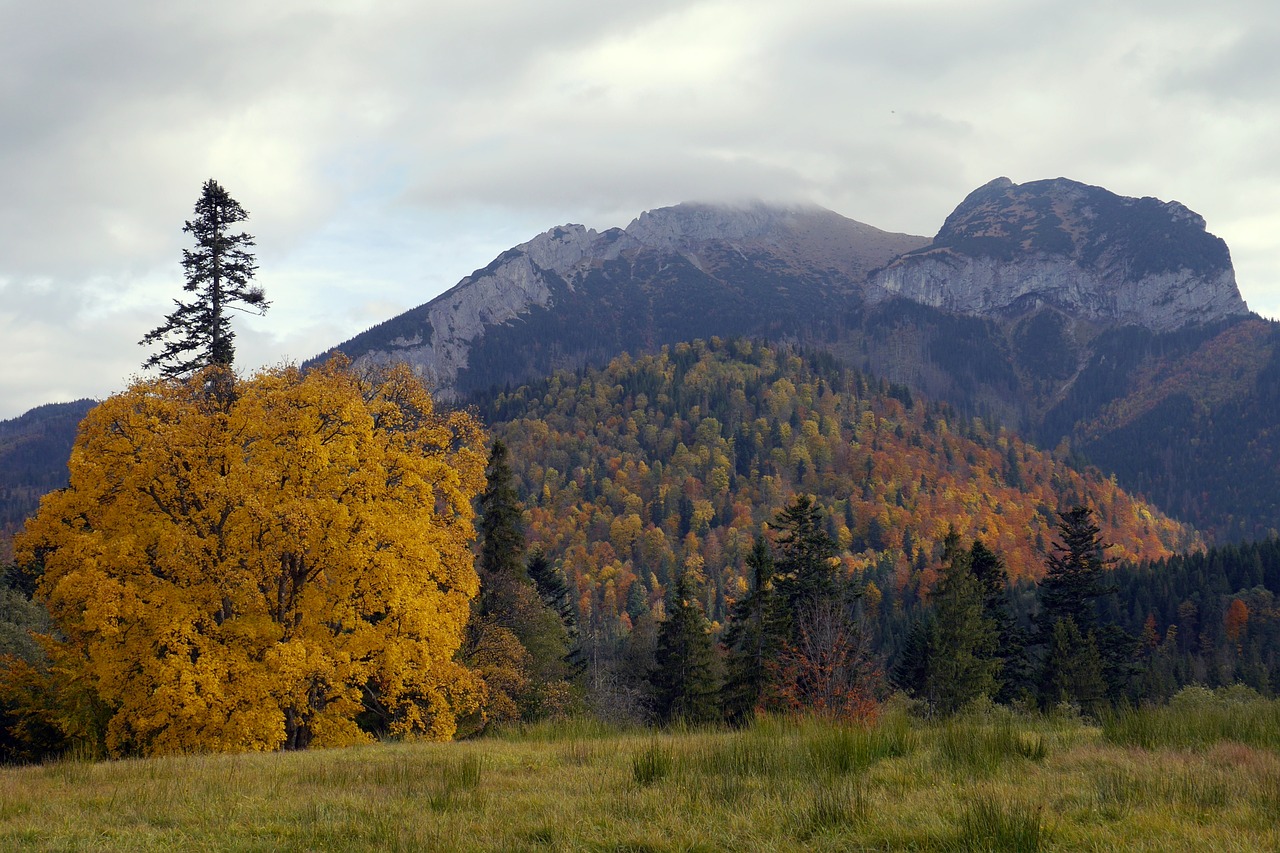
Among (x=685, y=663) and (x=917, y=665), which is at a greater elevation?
(x=685, y=663)

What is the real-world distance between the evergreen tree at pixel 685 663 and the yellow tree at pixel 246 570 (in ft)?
88.7

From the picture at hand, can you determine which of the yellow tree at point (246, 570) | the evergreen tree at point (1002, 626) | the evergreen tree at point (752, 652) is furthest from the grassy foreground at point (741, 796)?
the evergreen tree at point (1002, 626)

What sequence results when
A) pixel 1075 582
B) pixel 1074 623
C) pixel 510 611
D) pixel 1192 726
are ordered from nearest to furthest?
pixel 1192 726 → pixel 510 611 → pixel 1074 623 → pixel 1075 582

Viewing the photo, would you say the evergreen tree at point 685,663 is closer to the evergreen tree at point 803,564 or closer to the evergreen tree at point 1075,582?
the evergreen tree at point 803,564

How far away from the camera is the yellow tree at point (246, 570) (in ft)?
69.2

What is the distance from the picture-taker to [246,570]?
74.4 ft

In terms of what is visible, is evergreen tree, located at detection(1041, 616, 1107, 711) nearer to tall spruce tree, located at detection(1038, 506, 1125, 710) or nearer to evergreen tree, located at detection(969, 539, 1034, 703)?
tall spruce tree, located at detection(1038, 506, 1125, 710)

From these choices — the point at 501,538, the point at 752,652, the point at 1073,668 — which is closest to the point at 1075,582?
the point at 1073,668

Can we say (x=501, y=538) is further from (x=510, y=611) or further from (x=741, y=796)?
(x=741, y=796)

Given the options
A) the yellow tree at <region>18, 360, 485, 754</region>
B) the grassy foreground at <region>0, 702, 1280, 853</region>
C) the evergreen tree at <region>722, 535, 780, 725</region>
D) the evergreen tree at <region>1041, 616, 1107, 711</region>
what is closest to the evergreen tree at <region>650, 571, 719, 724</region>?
the evergreen tree at <region>722, 535, 780, 725</region>

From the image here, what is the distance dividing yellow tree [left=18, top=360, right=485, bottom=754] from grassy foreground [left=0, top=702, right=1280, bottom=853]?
814cm

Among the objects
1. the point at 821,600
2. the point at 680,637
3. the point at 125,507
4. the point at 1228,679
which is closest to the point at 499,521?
the point at 680,637

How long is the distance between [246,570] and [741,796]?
1806cm

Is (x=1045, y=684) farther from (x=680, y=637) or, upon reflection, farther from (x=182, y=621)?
(x=182, y=621)
